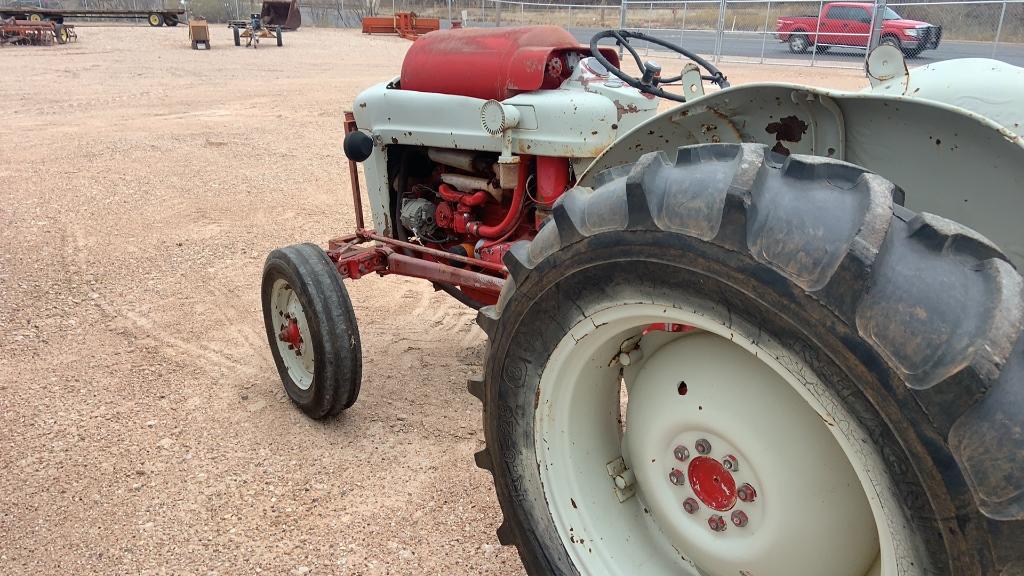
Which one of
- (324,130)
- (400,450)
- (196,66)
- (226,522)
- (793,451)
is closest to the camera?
(793,451)

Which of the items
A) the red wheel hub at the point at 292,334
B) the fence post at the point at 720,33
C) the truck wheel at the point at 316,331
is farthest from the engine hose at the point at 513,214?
the fence post at the point at 720,33

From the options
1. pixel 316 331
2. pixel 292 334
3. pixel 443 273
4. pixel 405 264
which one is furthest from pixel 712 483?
pixel 292 334

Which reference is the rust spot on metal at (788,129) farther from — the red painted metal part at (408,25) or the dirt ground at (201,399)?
the red painted metal part at (408,25)

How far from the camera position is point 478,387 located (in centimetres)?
194

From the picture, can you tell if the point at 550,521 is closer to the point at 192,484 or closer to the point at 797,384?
Result: the point at 797,384

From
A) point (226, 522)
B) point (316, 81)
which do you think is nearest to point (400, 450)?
point (226, 522)

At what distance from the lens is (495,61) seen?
3121mm

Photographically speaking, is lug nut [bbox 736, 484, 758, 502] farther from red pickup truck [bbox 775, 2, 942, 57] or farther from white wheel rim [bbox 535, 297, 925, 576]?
red pickup truck [bbox 775, 2, 942, 57]

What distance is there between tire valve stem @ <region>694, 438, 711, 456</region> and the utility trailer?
27.4 meters

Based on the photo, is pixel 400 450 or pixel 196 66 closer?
pixel 400 450

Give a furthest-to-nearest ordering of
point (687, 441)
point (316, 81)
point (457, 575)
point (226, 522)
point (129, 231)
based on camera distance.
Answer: point (316, 81) → point (129, 231) → point (226, 522) → point (457, 575) → point (687, 441)

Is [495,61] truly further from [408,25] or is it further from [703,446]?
[703,446]

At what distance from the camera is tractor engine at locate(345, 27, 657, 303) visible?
295cm

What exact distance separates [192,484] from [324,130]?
8044mm
